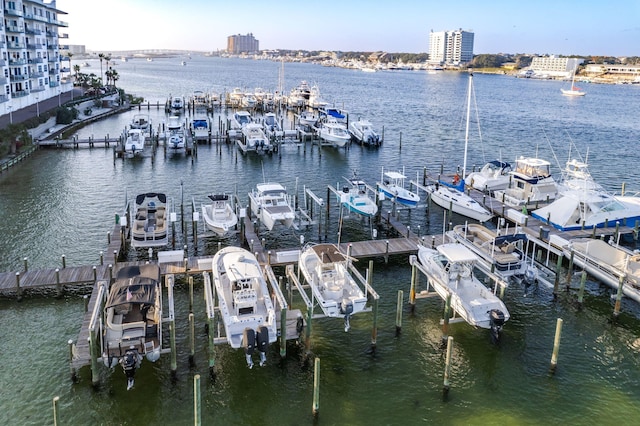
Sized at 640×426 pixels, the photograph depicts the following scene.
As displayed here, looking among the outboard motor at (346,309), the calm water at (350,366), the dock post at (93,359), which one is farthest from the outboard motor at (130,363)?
the outboard motor at (346,309)

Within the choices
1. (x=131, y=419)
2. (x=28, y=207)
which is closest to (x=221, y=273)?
(x=131, y=419)

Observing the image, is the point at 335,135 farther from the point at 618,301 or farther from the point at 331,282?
the point at 618,301

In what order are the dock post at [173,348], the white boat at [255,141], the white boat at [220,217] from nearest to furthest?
the dock post at [173,348], the white boat at [220,217], the white boat at [255,141]

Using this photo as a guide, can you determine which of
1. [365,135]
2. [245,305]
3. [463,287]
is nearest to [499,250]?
[463,287]

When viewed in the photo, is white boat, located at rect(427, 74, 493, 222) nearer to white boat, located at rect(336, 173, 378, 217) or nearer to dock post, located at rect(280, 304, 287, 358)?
white boat, located at rect(336, 173, 378, 217)

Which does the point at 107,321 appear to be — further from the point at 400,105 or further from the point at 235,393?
the point at 400,105

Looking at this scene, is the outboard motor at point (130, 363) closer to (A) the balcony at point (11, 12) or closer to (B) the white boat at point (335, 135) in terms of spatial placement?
(B) the white boat at point (335, 135)
